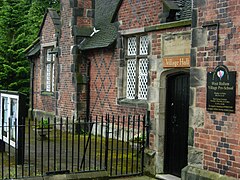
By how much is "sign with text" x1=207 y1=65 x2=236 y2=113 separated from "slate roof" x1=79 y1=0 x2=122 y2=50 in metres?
8.34

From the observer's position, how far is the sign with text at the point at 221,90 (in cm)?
686

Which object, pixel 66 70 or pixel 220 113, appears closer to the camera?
pixel 220 113

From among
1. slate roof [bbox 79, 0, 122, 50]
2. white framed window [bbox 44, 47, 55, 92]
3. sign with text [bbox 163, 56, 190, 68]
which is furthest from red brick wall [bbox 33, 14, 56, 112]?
sign with text [bbox 163, 56, 190, 68]

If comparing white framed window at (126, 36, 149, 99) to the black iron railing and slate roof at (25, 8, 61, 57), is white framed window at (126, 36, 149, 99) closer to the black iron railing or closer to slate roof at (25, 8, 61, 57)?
the black iron railing

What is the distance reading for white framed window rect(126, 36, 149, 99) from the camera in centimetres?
1385

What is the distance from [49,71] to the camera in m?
21.2

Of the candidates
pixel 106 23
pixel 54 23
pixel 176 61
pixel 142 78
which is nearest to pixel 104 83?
pixel 142 78

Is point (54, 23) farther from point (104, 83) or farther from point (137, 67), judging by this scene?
point (137, 67)

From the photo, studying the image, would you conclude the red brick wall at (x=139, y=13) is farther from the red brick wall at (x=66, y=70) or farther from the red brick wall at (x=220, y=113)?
the red brick wall at (x=220, y=113)

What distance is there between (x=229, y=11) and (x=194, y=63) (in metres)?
1.21

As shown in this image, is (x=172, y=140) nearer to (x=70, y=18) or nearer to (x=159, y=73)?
(x=159, y=73)

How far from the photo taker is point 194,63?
777 centimetres

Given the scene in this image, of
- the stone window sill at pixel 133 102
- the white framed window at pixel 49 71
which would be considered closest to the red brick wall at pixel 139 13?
the stone window sill at pixel 133 102

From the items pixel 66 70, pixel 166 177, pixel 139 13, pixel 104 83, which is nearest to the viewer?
pixel 166 177
